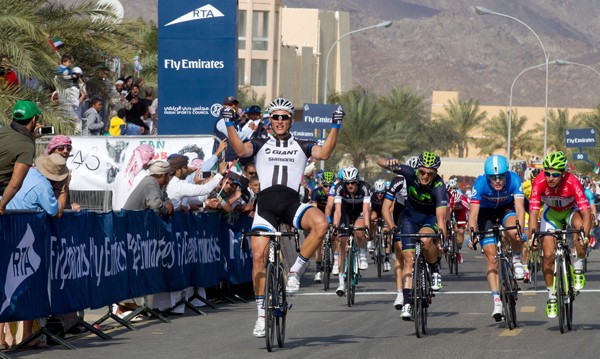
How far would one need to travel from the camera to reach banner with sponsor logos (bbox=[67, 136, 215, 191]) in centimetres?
2083

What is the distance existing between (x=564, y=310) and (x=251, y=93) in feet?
Answer: 241

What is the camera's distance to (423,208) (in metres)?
15.4

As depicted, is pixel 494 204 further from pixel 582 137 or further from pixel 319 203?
pixel 582 137

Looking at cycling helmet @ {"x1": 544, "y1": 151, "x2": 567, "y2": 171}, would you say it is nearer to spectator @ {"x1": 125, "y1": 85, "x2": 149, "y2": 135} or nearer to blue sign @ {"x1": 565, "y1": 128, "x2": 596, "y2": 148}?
spectator @ {"x1": 125, "y1": 85, "x2": 149, "y2": 135}

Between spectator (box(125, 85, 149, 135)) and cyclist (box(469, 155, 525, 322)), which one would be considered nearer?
cyclist (box(469, 155, 525, 322))

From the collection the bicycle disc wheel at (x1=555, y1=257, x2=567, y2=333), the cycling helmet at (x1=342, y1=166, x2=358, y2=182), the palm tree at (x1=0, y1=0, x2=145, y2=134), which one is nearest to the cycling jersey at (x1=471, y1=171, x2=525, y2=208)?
the bicycle disc wheel at (x1=555, y1=257, x2=567, y2=333)

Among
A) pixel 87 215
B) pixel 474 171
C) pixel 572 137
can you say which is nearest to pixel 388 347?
pixel 87 215

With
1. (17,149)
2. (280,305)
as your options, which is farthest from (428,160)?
(17,149)

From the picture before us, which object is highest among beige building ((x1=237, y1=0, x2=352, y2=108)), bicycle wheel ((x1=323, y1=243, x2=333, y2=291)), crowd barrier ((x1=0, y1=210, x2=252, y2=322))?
beige building ((x1=237, y1=0, x2=352, y2=108))

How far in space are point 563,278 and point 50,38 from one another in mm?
14715

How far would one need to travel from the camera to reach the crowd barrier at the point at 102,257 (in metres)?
12.2

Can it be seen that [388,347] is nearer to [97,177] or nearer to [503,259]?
[503,259]

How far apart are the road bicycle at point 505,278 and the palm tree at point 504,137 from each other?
99958 millimetres

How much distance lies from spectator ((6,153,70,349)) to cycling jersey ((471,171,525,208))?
492 cm
